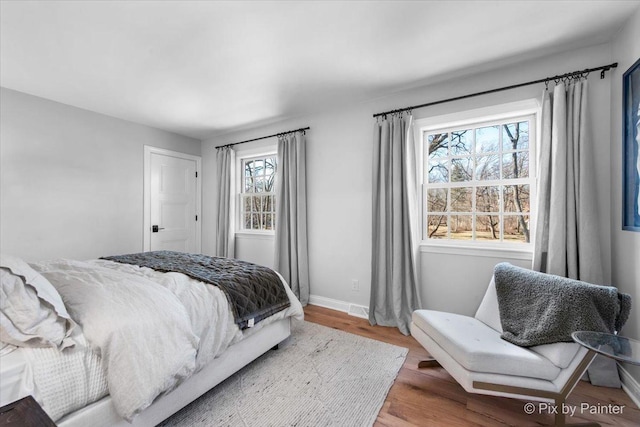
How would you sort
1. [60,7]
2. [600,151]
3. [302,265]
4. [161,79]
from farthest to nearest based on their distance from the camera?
[302,265], [161,79], [600,151], [60,7]

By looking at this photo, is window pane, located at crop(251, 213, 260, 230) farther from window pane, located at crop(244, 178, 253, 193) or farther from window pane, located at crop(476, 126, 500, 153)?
window pane, located at crop(476, 126, 500, 153)

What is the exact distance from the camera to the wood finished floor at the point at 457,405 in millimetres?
1532

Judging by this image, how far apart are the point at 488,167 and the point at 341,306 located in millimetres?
2163

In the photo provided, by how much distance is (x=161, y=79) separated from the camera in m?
2.57

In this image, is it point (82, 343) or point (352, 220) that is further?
point (352, 220)

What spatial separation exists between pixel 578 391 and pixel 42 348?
2.99m

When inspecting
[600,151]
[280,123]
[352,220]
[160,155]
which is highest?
[280,123]

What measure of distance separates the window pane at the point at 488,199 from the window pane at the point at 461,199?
0.08m

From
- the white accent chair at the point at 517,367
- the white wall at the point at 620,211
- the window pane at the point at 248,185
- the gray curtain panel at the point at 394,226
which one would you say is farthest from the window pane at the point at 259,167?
the white wall at the point at 620,211

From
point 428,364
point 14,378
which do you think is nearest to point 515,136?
point 428,364

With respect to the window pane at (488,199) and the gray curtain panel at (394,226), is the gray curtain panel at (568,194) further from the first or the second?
the gray curtain panel at (394,226)

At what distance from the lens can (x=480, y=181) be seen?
261cm

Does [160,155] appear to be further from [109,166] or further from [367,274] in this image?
[367,274]

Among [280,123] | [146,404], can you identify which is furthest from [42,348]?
[280,123]
